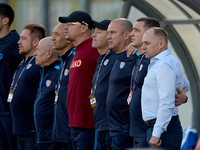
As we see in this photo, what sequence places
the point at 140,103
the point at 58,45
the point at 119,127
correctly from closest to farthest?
the point at 140,103
the point at 119,127
the point at 58,45

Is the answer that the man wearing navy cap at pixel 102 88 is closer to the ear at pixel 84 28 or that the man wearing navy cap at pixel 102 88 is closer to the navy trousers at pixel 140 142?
the ear at pixel 84 28

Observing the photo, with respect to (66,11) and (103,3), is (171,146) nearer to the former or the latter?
(103,3)

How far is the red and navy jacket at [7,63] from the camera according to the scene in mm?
6344

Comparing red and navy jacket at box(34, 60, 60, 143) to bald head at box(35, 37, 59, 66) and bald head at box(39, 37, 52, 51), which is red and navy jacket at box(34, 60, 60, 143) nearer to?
bald head at box(35, 37, 59, 66)

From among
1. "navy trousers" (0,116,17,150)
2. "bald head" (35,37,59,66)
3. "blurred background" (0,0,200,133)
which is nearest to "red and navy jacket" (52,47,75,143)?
"bald head" (35,37,59,66)

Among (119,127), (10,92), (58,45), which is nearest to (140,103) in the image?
(119,127)

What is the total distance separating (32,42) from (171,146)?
324cm

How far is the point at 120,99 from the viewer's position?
4680mm

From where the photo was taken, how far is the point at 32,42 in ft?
21.1

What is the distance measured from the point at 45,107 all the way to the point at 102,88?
43.2 inches

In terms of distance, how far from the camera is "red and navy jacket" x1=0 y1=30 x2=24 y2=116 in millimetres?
6344

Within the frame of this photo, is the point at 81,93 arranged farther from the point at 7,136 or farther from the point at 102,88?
the point at 7,136

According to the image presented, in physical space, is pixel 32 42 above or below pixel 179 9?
below

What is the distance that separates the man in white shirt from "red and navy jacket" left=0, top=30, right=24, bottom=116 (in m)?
2.91
